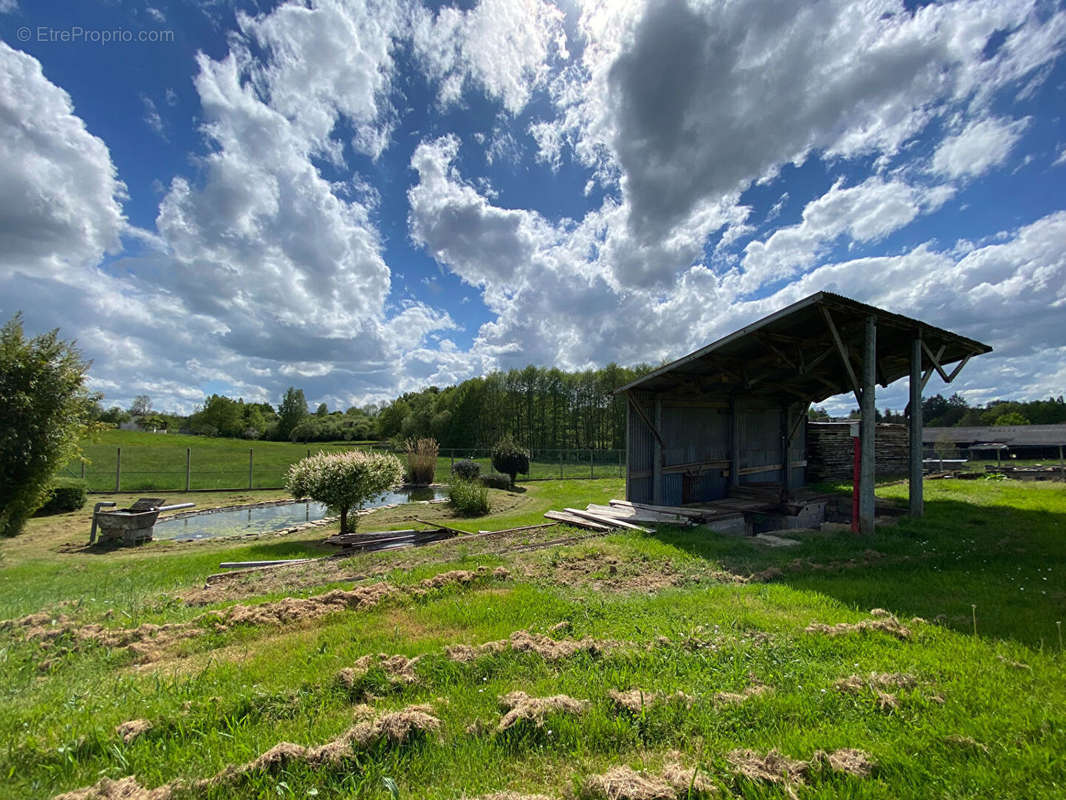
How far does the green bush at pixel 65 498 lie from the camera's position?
12.2 m

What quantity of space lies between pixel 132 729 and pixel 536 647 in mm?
2465

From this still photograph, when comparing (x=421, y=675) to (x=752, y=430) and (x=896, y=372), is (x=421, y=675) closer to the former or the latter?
(x=752, y=430)

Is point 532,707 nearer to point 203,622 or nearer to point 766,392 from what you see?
point 203,622

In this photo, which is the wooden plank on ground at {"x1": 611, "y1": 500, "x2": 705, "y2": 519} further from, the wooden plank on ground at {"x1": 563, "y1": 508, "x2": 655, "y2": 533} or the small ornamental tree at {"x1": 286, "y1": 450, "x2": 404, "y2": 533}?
the small ornamental tree at {"x1": 286, "y1": 450, "x2": 404, "y2": 533}

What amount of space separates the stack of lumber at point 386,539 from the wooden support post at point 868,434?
304 inches

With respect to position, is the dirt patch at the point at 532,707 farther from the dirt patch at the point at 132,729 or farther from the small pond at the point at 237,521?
the small pond at the point at 237,521

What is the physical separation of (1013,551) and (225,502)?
19540 millimetres

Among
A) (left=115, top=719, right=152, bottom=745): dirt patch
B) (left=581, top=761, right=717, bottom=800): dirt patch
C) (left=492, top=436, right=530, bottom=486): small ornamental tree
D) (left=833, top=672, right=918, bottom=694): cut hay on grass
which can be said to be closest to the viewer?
(left=581, top=761, right=717, bottom=800): dirt patch

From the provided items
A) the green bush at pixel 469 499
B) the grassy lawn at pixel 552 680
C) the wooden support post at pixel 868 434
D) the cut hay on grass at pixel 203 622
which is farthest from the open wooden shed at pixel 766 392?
the cut hay on grass at pixel 203 622

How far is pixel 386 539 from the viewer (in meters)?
8.43

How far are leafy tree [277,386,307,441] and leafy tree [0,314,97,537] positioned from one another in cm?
5782

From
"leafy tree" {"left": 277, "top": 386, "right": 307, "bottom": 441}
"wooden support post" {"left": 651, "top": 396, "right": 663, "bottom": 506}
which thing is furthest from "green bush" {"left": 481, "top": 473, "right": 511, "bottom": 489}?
"leafy tree" {"left": 277, "top": 386, "right": 307, "bottom": 441}

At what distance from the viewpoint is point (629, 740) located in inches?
93.7

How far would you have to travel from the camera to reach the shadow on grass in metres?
4.11
